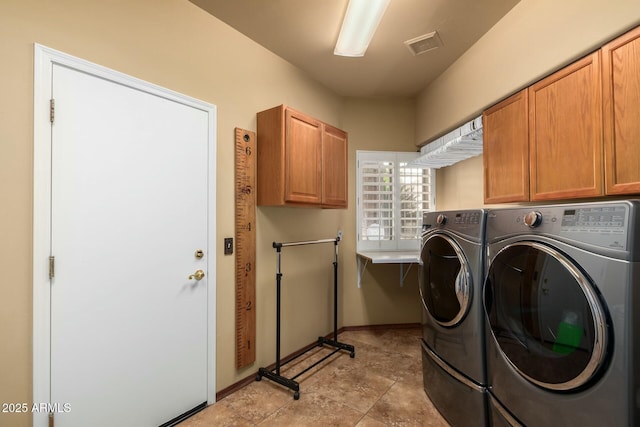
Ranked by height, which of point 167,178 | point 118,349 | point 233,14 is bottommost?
point 118,349

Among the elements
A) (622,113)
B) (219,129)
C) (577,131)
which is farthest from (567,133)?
(219,129)

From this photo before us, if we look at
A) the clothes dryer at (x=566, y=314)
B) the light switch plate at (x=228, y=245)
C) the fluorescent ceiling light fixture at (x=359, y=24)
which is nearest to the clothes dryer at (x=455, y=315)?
the clothes dryer at (x=566, y=314)

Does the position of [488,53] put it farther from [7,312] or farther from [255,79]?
[7,312]

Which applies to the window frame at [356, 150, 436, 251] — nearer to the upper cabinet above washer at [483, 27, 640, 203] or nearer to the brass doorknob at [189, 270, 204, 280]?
the upper cabinet above washer at [483, 27, 640, 203]

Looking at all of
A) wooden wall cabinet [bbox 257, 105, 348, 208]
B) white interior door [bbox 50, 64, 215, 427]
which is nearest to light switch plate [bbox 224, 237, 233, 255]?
white interior door [bbox 50, 64, 215, 427]

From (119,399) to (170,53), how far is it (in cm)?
207

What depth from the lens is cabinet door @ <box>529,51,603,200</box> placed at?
153 centimetres

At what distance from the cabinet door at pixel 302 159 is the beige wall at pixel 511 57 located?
1.31 metres

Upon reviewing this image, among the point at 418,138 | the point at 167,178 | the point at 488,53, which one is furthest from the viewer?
the point at 418,138

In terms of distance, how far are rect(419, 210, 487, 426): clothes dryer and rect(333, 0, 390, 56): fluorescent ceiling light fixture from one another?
132 cm

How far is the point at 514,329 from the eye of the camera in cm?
137

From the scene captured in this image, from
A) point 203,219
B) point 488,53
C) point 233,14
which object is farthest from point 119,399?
point 488,53

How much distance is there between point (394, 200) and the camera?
3502mm

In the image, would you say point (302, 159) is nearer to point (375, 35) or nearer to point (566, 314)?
point (375, 35)
